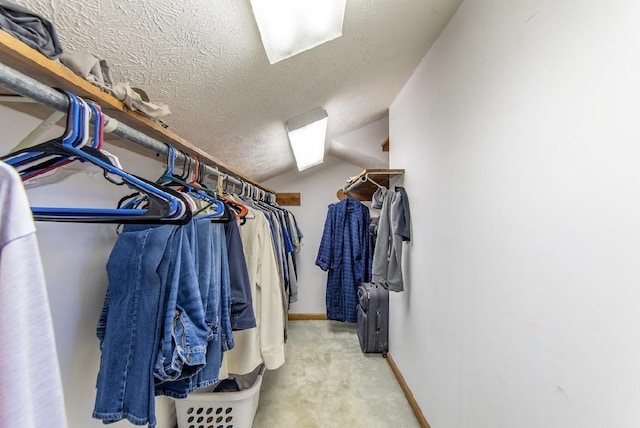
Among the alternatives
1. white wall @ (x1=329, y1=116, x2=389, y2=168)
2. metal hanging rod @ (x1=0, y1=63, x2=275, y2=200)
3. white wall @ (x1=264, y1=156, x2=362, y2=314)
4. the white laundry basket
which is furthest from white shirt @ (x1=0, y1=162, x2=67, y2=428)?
white wall @ (x1=264, y1=156, x2=362, y2=314)

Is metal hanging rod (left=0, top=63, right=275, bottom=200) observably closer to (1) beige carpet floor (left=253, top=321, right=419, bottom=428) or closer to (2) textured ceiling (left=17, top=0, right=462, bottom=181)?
(2) textured ceiling (left=17, top=0, right=462, bottom=181)

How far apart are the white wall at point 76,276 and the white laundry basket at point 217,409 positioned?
19.9 inches

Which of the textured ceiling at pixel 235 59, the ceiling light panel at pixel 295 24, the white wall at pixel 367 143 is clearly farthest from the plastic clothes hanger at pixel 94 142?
the white wall at pixel 367 143

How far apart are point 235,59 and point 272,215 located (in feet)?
3.21

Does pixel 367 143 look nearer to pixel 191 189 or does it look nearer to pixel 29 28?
pixel 191 189

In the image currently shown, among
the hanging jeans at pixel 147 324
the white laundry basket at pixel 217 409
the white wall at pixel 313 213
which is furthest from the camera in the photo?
the white wall at pixel 313 213

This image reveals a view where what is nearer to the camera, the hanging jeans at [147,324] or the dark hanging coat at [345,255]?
the hanging jeans at [147,324]

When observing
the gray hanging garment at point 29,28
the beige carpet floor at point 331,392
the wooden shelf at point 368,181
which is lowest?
the beige carpet floor at point 331,392

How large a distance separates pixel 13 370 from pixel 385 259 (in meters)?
1.95

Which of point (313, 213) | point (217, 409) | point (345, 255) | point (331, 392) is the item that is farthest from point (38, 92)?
point (313, 213)

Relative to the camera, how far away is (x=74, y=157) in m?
0.56

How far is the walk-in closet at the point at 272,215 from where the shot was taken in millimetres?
590

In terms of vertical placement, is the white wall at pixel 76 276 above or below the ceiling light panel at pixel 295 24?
below

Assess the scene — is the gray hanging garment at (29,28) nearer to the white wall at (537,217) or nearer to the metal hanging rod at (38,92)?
A: the metal hanging rod at (38,92)
